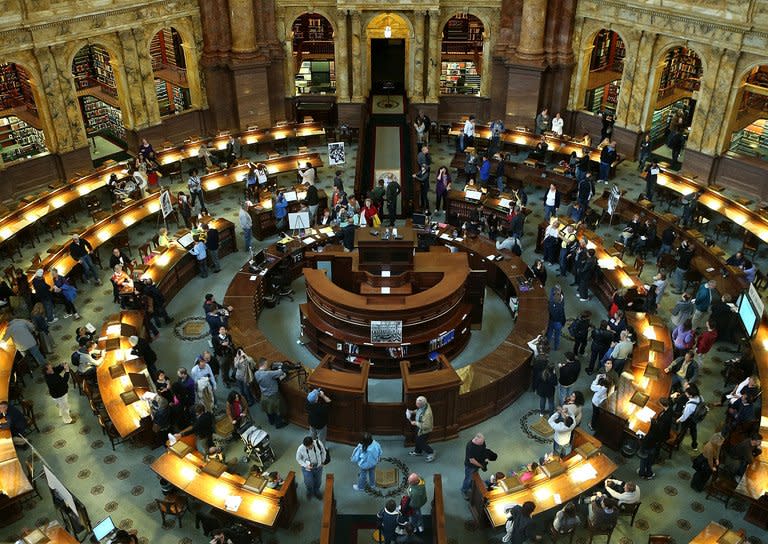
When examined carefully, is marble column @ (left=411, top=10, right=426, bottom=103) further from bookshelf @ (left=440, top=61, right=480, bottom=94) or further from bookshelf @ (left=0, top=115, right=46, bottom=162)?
bookshelf @ (left=0, top=115, right=46, bottom=162)

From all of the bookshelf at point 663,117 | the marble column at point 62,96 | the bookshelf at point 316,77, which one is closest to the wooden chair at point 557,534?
the bookshelf at point 663,117

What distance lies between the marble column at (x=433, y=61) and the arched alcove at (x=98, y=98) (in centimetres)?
1251

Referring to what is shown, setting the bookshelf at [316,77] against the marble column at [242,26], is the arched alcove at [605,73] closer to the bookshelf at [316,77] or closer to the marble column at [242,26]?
the bookshelf at [316,77]

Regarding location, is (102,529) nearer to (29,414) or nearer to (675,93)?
(29,414)

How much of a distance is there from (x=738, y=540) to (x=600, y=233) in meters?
12.7

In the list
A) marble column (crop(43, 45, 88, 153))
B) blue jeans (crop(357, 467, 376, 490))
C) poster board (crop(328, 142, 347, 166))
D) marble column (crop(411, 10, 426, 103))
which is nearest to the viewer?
blue jeans (crop(357, 467, 376, 490))

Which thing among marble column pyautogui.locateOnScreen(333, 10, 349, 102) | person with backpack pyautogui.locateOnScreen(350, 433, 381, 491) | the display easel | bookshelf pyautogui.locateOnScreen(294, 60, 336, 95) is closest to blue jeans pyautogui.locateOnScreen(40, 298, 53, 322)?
the display easel

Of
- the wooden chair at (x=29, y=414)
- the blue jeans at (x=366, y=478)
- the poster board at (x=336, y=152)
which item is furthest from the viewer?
the poster board at (x=336, y=152)

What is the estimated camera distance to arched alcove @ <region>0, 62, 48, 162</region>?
84.3ft

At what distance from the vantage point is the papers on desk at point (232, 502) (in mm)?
12172

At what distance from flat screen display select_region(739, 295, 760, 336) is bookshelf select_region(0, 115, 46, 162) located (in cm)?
2282

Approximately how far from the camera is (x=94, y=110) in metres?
29.1

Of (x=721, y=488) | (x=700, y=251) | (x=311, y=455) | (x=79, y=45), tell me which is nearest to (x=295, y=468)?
(x=311, y=455)

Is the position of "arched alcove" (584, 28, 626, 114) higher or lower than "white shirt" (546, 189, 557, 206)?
higher
